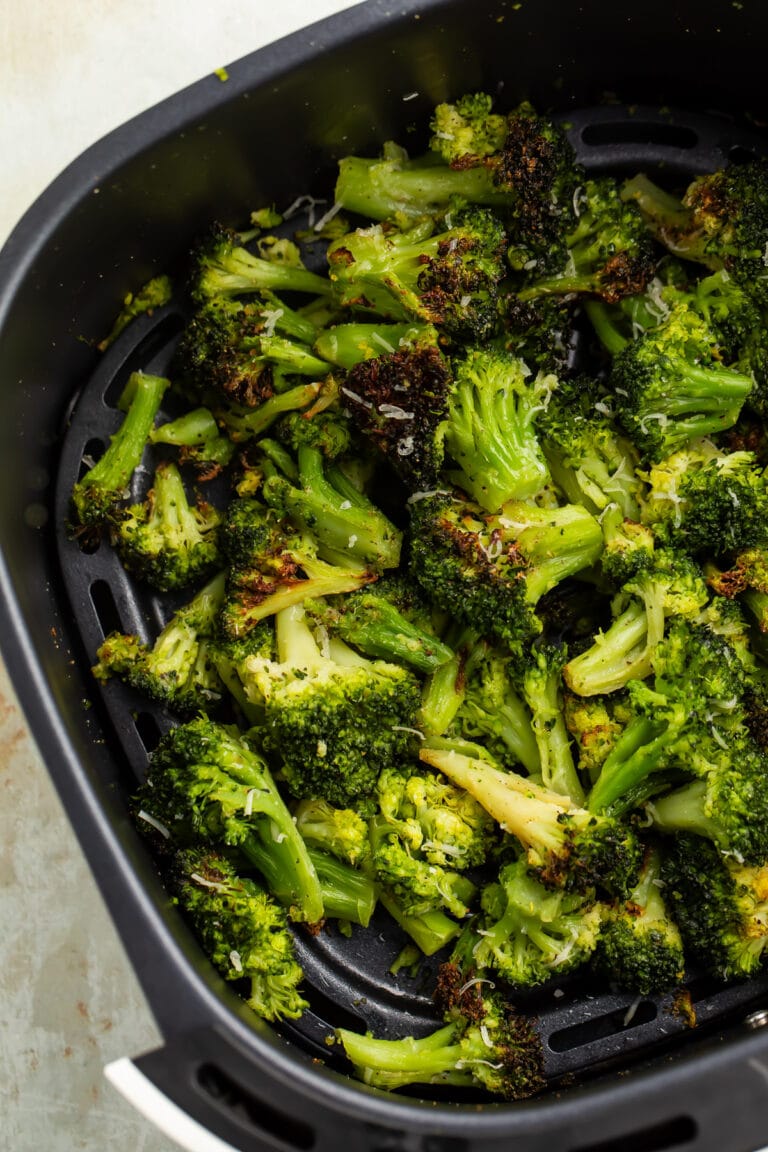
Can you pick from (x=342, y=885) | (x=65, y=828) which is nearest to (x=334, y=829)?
(x=342, y=885)

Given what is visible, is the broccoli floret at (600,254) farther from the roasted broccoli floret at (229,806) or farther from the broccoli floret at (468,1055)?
the broccoli floret at (468,1055)

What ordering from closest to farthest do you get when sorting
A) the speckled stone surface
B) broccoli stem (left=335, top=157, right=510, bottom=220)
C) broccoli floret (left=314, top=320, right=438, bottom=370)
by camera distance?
broccoli floret (left=314, top=320, right=438, bottom=370) < broccoli stem (left=335, top=157, right=510, bottom=220) < the speckled stone surface

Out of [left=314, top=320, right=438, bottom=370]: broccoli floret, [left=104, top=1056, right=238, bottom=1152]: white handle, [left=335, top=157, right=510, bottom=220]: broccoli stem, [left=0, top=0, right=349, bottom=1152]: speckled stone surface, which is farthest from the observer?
[left=0, top=0, right=349, bottom=1152]: speckled stone surface

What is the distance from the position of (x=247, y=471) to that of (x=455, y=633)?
18.7 inches

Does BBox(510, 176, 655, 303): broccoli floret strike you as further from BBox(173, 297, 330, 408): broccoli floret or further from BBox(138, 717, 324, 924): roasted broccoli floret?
BBox(138, 717, 324, 924): roasted broccoli floret

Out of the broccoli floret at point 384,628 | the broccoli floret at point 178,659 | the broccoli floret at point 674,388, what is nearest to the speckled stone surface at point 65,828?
the broccoli floret at point 178,659

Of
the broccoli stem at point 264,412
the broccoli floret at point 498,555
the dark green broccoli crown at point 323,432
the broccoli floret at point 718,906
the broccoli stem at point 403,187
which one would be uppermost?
the broccoli stem at point 403,187

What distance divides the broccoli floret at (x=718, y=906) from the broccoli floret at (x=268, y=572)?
0.73 m

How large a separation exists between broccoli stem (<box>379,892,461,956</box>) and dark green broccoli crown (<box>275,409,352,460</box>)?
78 centimetres

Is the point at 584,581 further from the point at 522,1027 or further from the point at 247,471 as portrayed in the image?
the point at 522,1027

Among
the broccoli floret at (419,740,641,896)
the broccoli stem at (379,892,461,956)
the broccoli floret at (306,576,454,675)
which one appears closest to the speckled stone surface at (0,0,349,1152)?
the broccoli stem at (379,892,461,956)

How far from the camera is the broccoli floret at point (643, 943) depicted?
1770 mm

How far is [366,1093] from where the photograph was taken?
61.1 inches

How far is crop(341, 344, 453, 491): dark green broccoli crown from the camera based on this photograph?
69.1 inches
